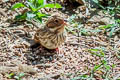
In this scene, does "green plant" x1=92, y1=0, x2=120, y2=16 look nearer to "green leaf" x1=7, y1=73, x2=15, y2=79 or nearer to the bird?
the bird

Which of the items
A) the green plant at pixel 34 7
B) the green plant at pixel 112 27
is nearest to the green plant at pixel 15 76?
the green plant at pixel 34 7

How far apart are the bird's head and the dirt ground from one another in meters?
0.44

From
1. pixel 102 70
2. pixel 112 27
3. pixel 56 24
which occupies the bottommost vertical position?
pixel 102 70

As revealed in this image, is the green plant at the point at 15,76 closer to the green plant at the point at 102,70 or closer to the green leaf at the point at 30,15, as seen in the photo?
the green plant at the point at 102,70

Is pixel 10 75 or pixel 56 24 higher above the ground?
pixel 56 24

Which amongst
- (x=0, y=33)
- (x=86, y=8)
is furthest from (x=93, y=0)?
(x=0, y=33)

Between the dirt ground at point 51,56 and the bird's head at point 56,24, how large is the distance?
1.45 feet

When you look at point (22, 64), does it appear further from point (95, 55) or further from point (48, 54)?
point (95, 55)

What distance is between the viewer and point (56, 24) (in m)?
6.12

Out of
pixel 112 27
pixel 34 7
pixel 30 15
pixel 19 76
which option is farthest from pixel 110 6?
pixel 19 76

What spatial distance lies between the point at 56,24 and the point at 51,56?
608 mm

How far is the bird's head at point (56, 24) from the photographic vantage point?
6.03 metres

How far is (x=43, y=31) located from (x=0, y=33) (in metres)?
0.91

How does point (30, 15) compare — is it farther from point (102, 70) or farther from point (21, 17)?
point (102, 70)
